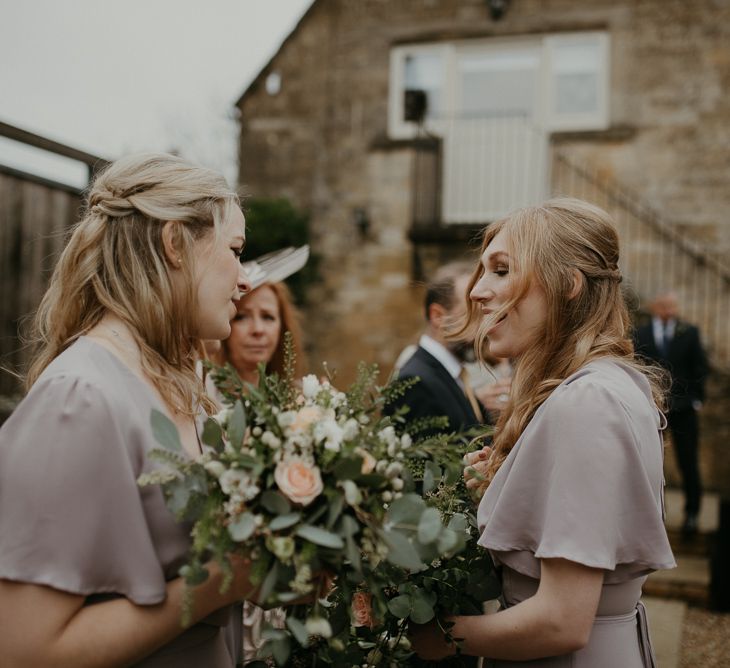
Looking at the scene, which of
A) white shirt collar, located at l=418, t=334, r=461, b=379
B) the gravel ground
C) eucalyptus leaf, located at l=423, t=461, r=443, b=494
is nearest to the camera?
eucalyptus leaf, located at l=423, t=461, r=443, b=494

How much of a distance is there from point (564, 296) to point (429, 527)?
2.76 feet

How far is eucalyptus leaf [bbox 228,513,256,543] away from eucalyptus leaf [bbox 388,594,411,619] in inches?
21.7

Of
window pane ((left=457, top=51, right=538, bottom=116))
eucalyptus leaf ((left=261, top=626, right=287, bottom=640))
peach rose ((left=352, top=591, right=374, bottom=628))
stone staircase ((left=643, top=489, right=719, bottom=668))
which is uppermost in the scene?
window pane ((left=457, top=51, right=538, bottom=116))

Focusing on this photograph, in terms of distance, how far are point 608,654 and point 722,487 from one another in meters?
8.14

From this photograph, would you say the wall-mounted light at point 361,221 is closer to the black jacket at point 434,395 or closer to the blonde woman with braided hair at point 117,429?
the black jacket at point 434,395

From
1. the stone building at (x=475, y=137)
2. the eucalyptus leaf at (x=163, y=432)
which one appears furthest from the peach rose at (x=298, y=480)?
the stone building at (x=475, y=137)

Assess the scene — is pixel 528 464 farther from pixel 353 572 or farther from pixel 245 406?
pixel 245 406

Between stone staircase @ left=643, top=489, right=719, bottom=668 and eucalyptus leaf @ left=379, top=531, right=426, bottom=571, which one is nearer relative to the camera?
eucalyptus leaf @ left=379, top=531, right=426, bottom=571

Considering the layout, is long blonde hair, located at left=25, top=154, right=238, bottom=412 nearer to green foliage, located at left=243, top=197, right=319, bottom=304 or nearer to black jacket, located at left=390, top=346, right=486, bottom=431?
black jacket, located at left=390, top=346, right=486, bottom=431

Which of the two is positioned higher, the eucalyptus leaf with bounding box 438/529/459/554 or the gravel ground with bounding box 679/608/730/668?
the eucalyptus leaf with bounding box 438/529/459/554

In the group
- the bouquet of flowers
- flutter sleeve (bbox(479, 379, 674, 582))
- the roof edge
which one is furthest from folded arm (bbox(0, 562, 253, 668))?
the roof edge

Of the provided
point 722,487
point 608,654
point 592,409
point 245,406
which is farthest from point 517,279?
point 722,487

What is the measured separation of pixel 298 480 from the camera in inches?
62.9

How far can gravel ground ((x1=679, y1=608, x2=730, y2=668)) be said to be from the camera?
582 cm
